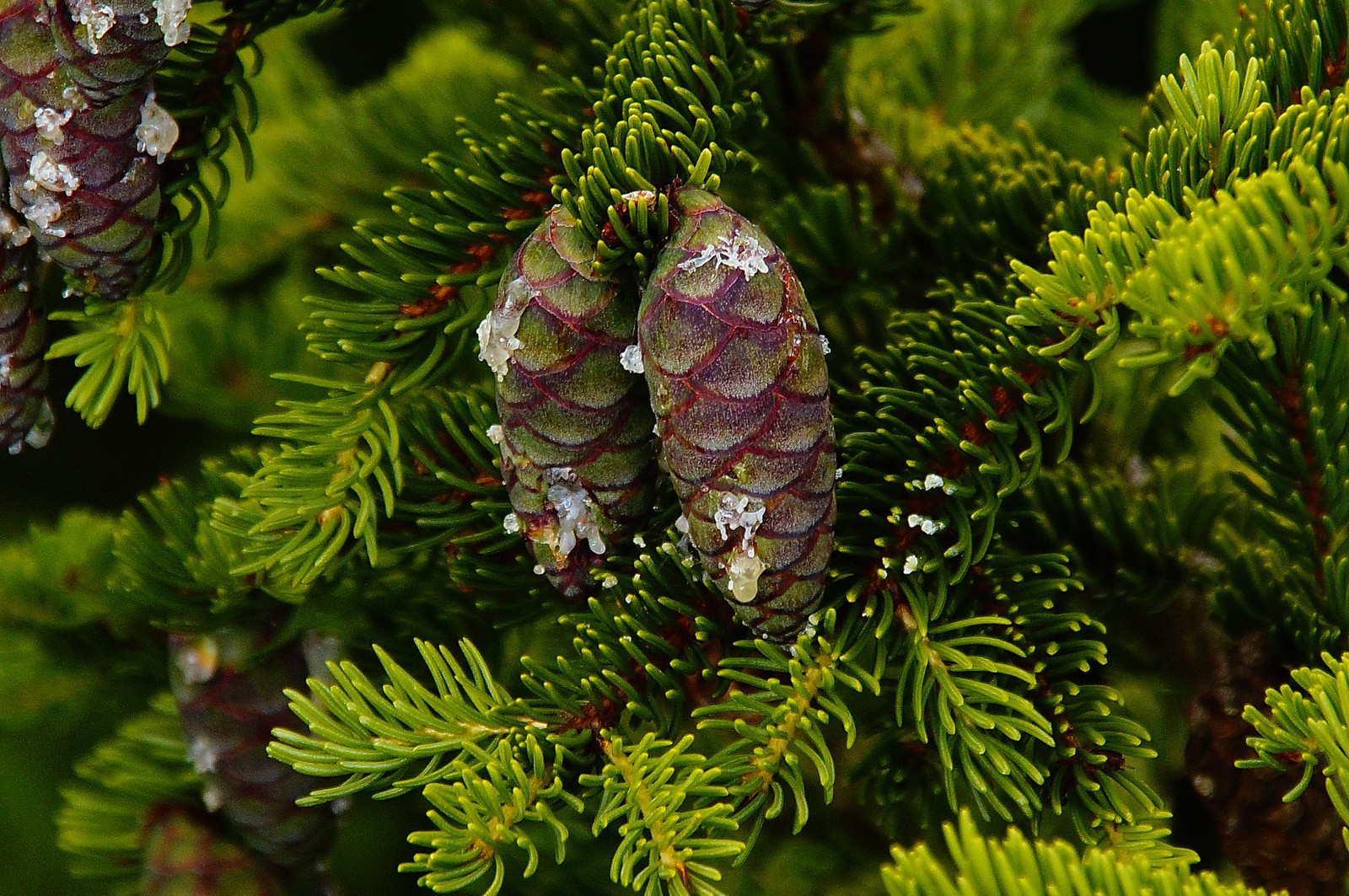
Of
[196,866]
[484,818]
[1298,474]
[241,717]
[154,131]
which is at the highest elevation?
[154,131]

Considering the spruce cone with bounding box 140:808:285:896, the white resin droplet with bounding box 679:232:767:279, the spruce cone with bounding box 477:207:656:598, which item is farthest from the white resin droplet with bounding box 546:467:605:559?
the spruce cone with bounding box 140:808:285:896

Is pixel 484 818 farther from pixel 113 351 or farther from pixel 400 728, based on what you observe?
pixel 113 351

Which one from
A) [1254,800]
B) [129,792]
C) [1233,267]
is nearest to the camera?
[1233,267]

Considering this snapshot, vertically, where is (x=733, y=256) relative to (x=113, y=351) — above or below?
above

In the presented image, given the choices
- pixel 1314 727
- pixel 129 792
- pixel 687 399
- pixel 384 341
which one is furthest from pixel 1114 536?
pixel 129 792

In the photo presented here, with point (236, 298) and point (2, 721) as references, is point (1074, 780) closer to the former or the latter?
point (2, 721)

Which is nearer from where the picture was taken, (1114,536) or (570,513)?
(570,513)

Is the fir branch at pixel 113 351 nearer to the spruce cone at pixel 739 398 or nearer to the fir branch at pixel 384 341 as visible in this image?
the fir branch at pixel 384 341

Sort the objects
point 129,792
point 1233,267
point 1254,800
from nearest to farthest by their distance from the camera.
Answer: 1. point 1233,267
2. point 1254,800
3. point 129,792
